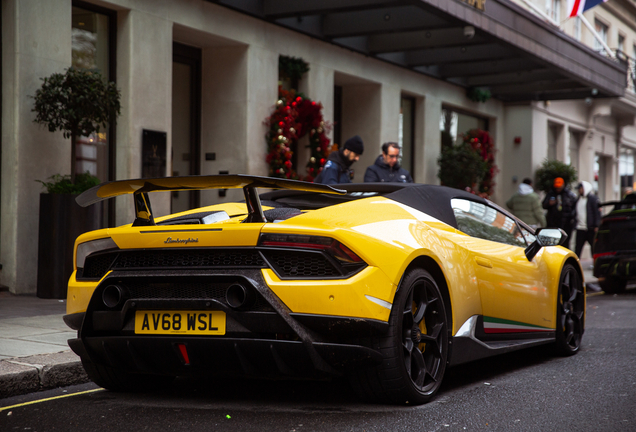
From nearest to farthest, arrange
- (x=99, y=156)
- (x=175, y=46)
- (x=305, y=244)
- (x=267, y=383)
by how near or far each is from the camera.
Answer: (x=305, y=244), (x=267, y=383), (x=99, y=156), (x=175, y=46)

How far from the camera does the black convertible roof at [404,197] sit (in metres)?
4.98

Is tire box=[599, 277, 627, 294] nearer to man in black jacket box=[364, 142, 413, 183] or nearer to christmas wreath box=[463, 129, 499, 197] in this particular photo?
man in black jacket box=[364, 142, 413, 183]

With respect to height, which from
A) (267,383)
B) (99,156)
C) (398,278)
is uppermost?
(99,156)

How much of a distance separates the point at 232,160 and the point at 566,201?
7.27 m

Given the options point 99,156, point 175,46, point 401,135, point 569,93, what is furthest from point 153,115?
point 569,93

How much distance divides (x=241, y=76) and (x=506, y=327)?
8.08 m

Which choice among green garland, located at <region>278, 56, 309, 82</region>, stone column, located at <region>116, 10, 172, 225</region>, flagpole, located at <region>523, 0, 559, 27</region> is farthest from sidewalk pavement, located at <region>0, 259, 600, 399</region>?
flagpole, located at <region>523, 0, 559, 27</region>

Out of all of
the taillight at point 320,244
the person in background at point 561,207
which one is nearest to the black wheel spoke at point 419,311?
the taillight at point 320,244

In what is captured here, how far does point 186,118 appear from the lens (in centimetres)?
1278

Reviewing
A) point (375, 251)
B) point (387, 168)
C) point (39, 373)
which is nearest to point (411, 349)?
point (375, 251)

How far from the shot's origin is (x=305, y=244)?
397 centimetres

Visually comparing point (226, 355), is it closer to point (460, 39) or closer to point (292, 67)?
point (292, 67)

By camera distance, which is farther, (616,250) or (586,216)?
(586,216)

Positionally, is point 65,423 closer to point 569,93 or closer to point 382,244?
point 382,244
